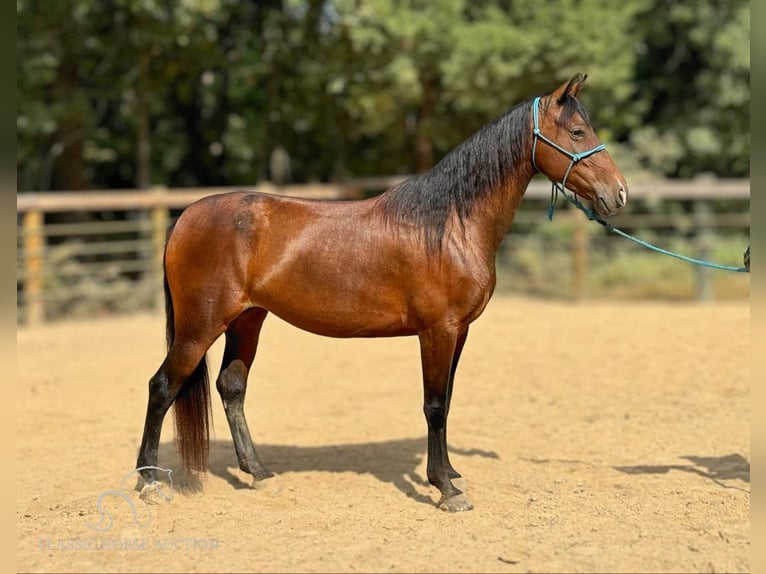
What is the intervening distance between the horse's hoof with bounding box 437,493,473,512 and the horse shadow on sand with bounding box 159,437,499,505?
1.10 ft

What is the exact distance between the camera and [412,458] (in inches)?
211

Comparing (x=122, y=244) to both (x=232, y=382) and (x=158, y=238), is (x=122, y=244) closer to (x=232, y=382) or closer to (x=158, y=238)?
(x=158, y=238)

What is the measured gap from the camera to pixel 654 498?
172 inches

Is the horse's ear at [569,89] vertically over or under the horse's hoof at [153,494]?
over

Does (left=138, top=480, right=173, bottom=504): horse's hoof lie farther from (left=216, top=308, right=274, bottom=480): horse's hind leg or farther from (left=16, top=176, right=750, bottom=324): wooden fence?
(left=16, top=176, right=750, bottom=324): wooden fence

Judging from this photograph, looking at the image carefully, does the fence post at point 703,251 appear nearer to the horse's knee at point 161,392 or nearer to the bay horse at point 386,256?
the bay horse at point 386,256

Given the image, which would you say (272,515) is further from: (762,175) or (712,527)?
(762,175)

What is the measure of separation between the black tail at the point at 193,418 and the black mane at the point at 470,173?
1.34 meters

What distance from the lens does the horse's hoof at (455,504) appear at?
14.0 ft

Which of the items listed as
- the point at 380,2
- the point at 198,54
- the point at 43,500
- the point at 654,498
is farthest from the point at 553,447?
the point at 198,54

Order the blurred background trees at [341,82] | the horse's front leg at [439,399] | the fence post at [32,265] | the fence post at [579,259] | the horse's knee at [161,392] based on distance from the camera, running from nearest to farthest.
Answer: the horse's front leg at [439,399] < the horse's knee at [161,392] < the fence post at [32,265] < the fence post at [579,259] < the blurred background trees at [341,82]

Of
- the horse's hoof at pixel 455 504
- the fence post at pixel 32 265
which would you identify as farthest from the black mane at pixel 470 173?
the fence post at pixel 32 265

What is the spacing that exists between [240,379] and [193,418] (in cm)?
35

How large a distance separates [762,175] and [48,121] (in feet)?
35.8
